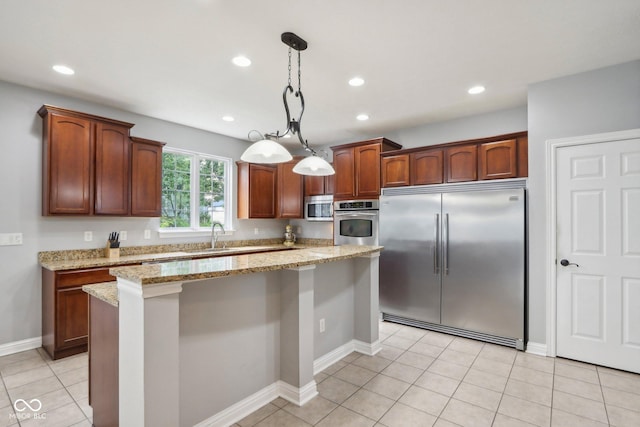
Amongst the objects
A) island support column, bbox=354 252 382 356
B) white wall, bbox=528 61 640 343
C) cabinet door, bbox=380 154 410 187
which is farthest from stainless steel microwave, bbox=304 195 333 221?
white wall, bbox=528 61 640 343

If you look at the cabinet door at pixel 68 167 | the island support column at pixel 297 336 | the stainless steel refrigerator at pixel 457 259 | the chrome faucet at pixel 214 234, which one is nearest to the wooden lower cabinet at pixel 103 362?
the island support column at pixel 297 336

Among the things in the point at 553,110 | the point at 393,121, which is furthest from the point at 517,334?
the point at 393,121

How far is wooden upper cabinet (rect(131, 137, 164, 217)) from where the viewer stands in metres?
3.81

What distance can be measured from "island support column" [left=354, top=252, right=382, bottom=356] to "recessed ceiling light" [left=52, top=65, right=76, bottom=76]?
3210 millimetres

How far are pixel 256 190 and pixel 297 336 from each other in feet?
11.1

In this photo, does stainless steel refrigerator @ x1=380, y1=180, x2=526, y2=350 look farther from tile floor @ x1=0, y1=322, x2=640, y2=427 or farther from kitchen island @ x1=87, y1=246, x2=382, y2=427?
kitchen island @ x1=87, y1=246, x2=382, y2=427

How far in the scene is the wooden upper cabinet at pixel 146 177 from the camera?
3.81 metres

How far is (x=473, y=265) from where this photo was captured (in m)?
3.58

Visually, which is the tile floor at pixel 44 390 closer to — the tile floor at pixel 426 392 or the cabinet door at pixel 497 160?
the tile floor at pixel 426 392

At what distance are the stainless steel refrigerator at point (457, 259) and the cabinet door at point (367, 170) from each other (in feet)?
0.73

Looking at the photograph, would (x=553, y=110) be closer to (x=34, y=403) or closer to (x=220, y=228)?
(x=220, y=228)

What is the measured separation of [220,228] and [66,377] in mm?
2751

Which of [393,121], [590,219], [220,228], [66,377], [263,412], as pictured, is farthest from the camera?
[220,228]

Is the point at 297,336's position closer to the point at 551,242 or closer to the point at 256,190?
the point at 551,242
